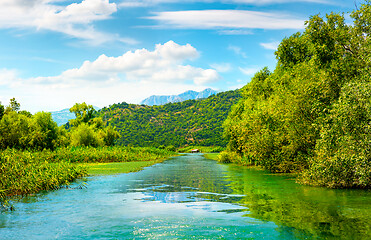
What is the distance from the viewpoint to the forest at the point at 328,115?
2042 cm

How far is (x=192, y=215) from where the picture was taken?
15.1 meters

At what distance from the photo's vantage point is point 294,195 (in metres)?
20.3

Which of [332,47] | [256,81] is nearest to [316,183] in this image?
[332,47]

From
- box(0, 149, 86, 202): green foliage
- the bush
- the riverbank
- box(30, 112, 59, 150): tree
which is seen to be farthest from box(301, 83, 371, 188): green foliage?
box(30, 112, 59, 150): tree

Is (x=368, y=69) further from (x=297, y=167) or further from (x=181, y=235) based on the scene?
(x=181, y=235)

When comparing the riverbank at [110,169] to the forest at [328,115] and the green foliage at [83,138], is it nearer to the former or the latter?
the forest at [328,115]

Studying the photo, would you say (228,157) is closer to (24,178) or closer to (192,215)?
(24,178)

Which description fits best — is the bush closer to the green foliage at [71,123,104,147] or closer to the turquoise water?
the turquoise water

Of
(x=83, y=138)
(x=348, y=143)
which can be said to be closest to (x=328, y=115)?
(x=348, y=143)

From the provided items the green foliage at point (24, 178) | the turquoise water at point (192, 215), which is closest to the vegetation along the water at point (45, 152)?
the green foliage at point (24, 178)

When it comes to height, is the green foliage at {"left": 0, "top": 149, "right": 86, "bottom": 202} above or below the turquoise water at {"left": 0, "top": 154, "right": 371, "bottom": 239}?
above

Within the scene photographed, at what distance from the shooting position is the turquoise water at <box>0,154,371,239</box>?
39.3ft

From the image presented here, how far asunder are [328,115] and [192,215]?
1373 centimetres

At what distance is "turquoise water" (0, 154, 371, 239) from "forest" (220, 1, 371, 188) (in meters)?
2.20
